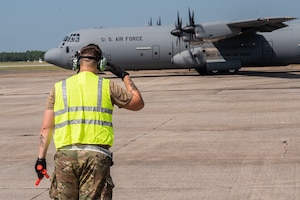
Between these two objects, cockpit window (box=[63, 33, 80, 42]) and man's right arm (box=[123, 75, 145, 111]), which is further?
cockpit window (box=[63, 33, 80, 42])

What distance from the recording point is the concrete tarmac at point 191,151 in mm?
7633

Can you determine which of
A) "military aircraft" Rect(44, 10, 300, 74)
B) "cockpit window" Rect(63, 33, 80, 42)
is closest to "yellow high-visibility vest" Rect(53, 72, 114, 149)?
"military aircraft" Rect(44, 10, 300, 74)

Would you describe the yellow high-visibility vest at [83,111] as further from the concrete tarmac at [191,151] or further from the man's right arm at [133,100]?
the concrete tarmac at [191,151]

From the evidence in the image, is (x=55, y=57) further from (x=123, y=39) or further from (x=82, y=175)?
(x=82, y=175)

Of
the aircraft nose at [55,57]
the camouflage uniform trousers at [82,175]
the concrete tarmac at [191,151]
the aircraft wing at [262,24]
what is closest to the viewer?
the camouflage uniform trousers at [82,175]

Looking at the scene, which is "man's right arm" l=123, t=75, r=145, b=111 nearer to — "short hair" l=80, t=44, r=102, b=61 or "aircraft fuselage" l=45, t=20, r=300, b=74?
"short hair" l=80, t=44, r=102, b=61

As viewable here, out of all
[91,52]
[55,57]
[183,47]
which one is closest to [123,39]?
[183,47]

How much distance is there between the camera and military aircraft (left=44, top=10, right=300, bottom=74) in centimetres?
3600

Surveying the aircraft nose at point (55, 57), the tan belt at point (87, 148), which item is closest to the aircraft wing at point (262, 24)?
the aircraft nose at point (55, 57)

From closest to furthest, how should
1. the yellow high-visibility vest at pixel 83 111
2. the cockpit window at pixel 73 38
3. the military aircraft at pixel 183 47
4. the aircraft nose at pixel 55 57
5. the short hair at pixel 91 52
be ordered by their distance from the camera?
the yellow high-visibility vest at pixel 83 111, the short hair at pixel 91 52, the military aircraft at pixel 183 47, the cockpit window at pixel 73 38, the aircraft nose at pixel 55 57

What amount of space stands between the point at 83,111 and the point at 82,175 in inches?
20.9

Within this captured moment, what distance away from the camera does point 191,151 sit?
1053 cm

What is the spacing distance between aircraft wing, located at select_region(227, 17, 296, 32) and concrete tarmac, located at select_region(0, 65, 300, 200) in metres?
13.7

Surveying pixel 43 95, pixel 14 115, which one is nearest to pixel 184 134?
pixel 14 115
